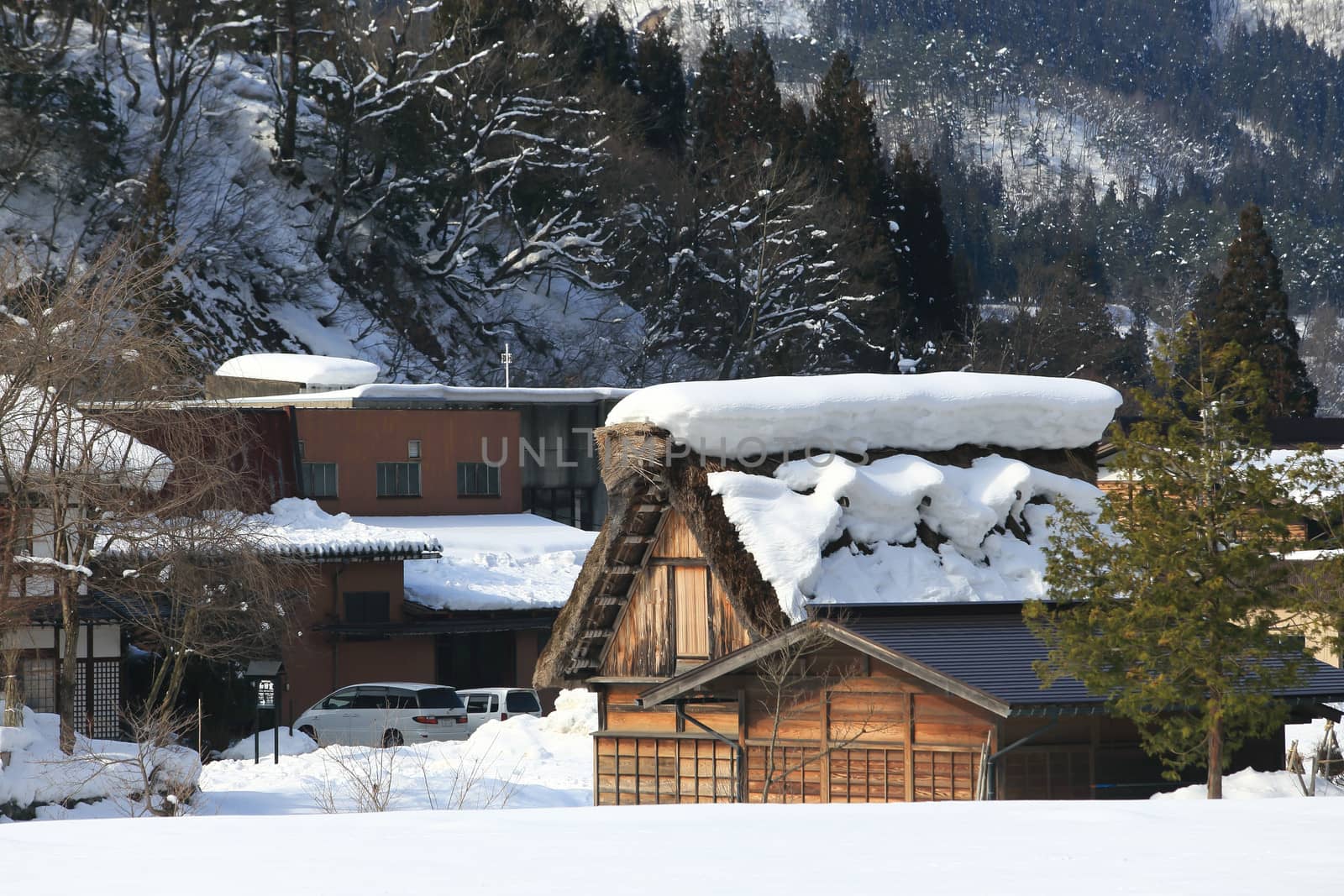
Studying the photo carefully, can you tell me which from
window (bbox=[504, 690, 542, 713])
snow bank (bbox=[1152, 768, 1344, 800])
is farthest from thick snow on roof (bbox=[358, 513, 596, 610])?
snow bank (bbox=[1152, 768, 1344, 800])

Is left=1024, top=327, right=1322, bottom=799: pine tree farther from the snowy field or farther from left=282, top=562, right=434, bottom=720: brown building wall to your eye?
left=282, top=562, right=434, bottom=720: brown building wall

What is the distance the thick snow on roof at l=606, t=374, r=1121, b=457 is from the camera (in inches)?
885

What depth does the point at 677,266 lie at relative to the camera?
58969 mm

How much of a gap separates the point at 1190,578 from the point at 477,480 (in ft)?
93.9

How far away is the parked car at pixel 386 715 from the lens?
3003 cm

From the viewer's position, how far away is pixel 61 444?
23047 mm

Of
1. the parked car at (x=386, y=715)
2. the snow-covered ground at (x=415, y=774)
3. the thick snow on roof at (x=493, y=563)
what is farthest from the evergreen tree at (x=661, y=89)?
the snow-covered ground at (x=415, y=774)

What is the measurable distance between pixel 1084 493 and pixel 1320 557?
268 inches

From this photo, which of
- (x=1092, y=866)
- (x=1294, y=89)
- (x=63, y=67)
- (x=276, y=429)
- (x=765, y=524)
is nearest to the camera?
(x=1092, y=866)

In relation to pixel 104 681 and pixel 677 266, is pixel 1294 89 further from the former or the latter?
pixel 104 681

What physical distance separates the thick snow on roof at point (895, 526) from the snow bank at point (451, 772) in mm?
4876

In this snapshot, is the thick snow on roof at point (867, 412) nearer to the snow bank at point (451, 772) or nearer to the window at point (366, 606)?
the snow bank at point (451, 772)

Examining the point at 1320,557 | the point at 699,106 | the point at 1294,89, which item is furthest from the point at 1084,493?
the point at 1294,89

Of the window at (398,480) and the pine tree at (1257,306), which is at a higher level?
the pine tree at (1257,306)
